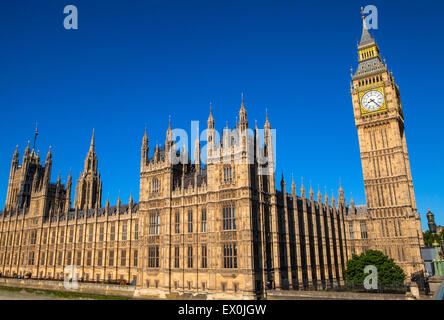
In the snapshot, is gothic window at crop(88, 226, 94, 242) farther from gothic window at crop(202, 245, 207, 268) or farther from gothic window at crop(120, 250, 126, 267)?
gothic window at crop(202, 245, 207, 268)

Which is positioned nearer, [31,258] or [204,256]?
[204,256]

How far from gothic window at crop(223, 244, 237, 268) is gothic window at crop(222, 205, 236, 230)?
251 cm

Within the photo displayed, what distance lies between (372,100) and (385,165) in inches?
641

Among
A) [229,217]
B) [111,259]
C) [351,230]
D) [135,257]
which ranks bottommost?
[111,259]

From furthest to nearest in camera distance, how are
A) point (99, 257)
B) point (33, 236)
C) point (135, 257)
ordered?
point (33, 236) → point (99, 257) → point (135, 257)

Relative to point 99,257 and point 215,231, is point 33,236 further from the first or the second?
point 215,231

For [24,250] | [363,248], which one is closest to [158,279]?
[363,248]

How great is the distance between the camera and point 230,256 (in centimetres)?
4638

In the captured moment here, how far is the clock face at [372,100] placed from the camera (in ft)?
270

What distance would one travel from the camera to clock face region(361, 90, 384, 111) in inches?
3243

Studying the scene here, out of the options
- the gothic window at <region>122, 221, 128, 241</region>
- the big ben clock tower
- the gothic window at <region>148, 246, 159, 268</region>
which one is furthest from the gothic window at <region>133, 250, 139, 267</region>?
the big ben clock tower

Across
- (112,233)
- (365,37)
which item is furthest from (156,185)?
(365,37)

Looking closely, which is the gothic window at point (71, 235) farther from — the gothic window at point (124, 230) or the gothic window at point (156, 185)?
the gothic window at point (156, 185)

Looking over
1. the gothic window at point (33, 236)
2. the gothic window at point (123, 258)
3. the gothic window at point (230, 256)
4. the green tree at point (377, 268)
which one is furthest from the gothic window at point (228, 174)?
the gothic window at point (33, 236)
